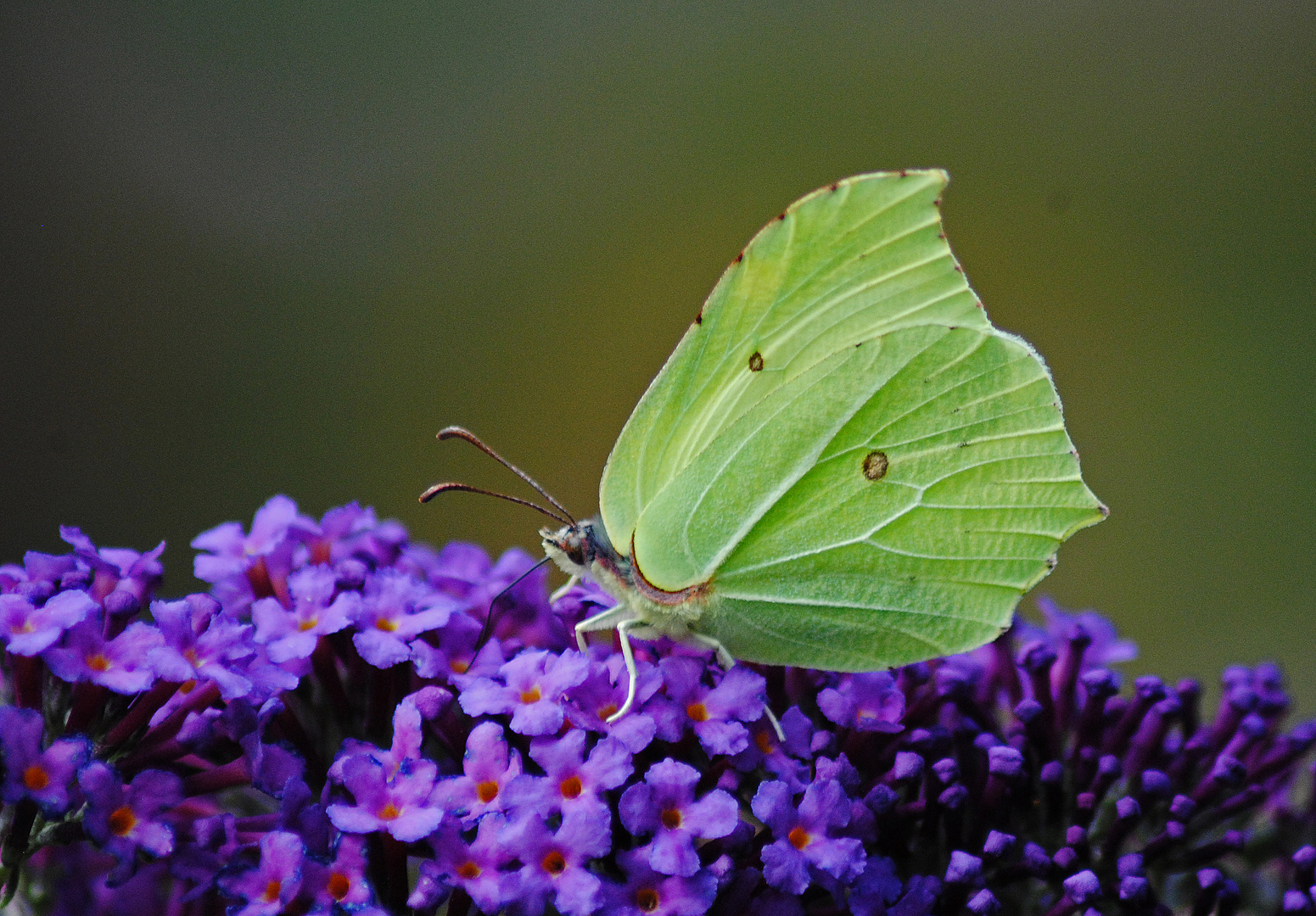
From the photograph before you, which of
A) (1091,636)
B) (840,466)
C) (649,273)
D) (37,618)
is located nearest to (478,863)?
(37,618)

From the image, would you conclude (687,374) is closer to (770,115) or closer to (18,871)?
(18,871)

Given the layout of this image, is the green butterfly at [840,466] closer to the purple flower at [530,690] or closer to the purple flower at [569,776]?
the purple flower at [530,690]

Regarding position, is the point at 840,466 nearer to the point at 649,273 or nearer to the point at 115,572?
the point at 115,572


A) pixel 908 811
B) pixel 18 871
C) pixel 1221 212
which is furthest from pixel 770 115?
pixel 18 871

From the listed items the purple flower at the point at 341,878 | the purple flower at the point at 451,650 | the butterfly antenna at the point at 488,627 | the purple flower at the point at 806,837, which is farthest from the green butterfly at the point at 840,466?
the purple flower at the point at 341,878

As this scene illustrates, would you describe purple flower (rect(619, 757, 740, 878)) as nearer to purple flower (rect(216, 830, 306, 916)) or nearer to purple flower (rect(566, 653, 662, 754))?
purple flower (rect(566, 653, 662, 754))
